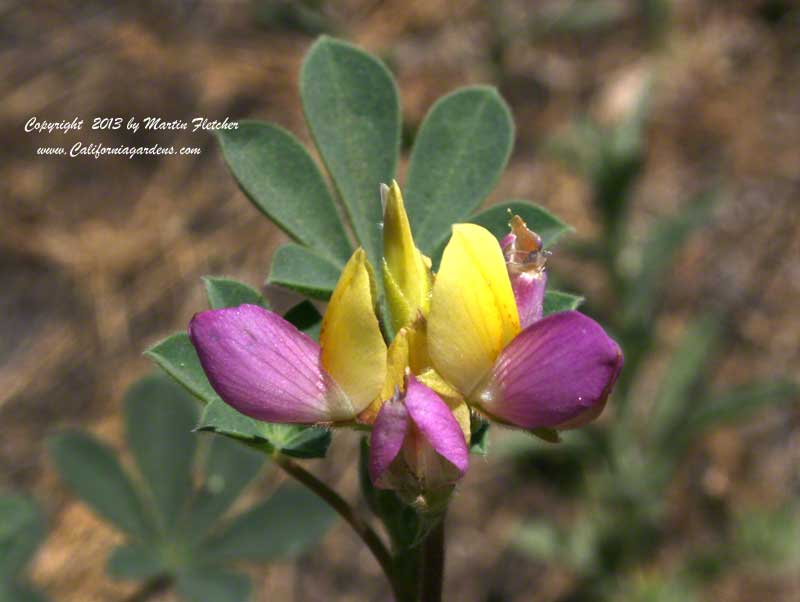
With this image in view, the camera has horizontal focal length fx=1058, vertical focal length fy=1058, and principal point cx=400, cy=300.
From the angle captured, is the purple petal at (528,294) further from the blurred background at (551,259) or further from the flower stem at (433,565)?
the blurred background at (551,259)

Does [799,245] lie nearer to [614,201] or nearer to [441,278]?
[614,201]

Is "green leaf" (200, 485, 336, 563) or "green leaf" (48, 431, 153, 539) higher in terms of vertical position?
"green leaf" (48, 431, 153, 539)

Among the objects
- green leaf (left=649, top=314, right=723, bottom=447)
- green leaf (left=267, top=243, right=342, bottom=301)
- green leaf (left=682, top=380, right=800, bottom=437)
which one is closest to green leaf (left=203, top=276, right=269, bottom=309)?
green leaf (left=267, top=243, right=342, bottom=301)

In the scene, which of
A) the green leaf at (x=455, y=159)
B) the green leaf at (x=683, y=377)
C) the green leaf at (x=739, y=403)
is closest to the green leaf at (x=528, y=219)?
the green leaf at (x=455, y=159)

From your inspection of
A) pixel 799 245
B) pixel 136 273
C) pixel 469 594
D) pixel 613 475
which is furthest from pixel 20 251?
pixel 799 245

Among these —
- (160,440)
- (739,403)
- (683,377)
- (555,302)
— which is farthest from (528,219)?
(683,377)

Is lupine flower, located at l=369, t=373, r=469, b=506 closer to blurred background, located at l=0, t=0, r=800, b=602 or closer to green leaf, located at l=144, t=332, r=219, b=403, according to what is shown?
green leaf, located at l=144, t=332, r=219, b=403
